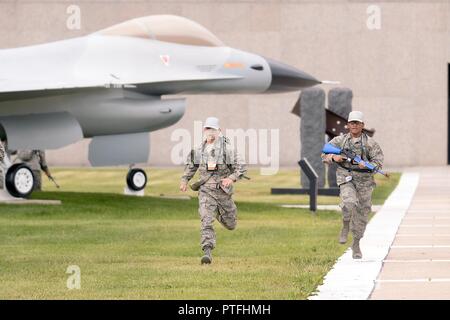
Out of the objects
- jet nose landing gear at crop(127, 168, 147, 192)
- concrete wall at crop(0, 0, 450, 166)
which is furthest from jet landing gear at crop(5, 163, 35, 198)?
concrete wall at crop(0, 0, 450, 166)

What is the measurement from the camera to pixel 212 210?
15008 millimetres

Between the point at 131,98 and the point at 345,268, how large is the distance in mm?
12549

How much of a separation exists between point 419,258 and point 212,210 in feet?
8.74

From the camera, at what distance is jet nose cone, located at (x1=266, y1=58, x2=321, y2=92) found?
27.2 meters

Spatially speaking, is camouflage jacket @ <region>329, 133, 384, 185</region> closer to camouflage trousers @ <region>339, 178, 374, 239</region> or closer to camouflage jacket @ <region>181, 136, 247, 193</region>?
camouflage trousers @ <region>339, 178, 374, 239</region>

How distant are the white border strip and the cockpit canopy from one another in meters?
5.56

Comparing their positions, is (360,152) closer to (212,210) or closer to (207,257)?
(212,210)

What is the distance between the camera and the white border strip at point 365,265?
38.8 ft

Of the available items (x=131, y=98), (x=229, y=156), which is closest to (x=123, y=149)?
(x=131, y=98)

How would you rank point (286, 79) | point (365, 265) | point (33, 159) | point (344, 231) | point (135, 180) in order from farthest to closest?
point (33, 159) → point (135, 180) → point (286, 79) → point (344, 231) → point (365, 265)

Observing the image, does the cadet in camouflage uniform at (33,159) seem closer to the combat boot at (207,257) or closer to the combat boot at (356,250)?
the combat boot at (207,257)

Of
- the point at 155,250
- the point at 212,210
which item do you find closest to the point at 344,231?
the point at 212,210

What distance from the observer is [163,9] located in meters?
51.7

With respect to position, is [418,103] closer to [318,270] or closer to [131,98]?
[131,98]
